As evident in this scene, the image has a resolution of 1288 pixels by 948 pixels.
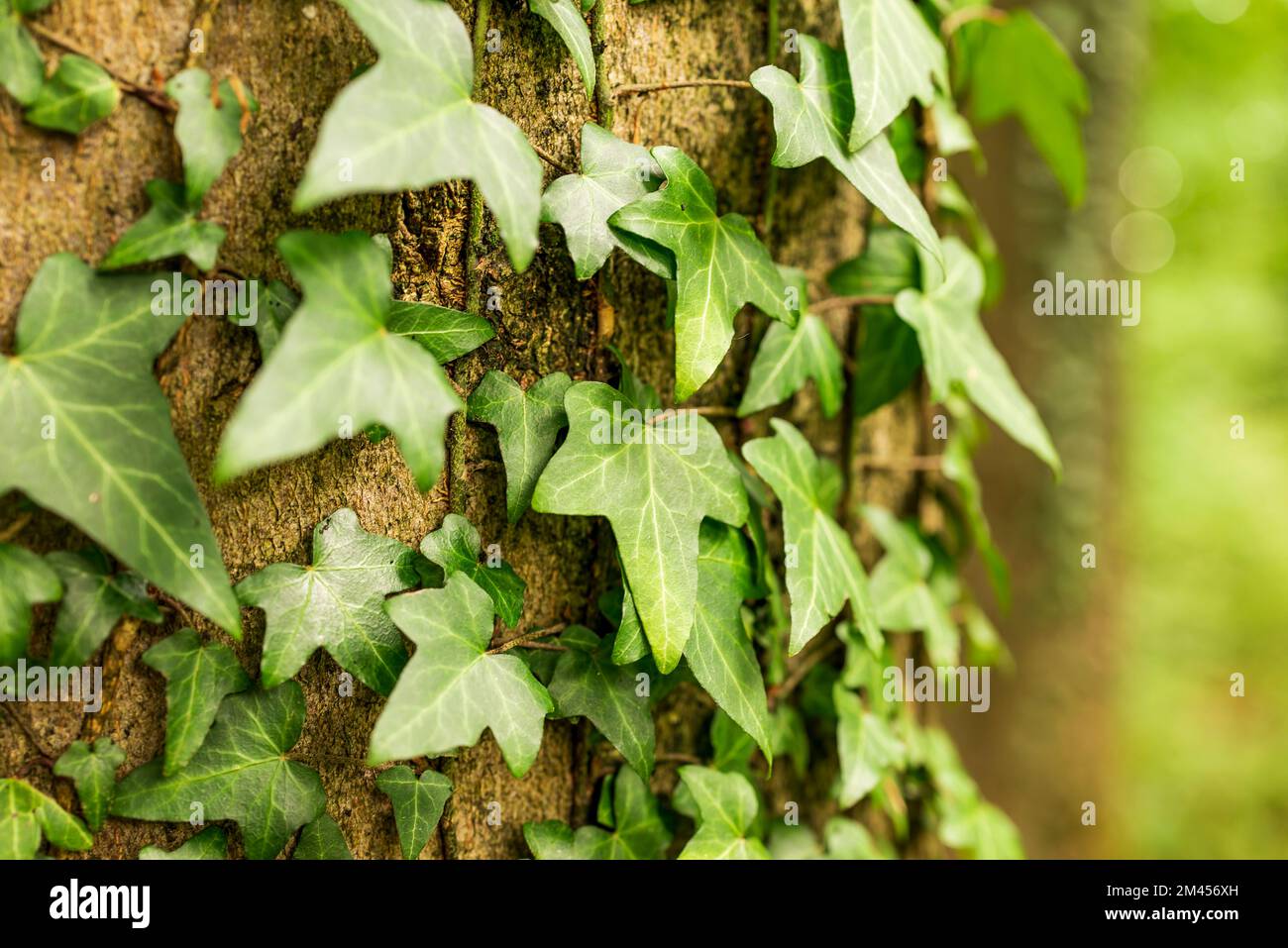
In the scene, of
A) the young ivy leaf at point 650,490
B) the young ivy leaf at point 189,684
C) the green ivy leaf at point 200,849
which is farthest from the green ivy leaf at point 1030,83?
the green ivy leaf at point 200,849

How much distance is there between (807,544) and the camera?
0.83m

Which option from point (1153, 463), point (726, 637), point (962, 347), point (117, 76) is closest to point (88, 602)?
point (117, 76)

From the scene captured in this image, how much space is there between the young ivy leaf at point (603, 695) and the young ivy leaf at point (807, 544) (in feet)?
0.55

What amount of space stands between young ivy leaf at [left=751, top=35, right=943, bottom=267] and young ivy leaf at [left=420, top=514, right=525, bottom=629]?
0.43 m

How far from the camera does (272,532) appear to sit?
0.70m

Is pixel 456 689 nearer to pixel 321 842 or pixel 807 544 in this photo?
pixel 321 842

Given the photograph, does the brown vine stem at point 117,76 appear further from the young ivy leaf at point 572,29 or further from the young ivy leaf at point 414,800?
the young ivy leaf at point 414,800

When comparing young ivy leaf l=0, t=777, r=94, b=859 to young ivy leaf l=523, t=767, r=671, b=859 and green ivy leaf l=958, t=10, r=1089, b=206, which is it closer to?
young ivy leaf l=523, t=767, r=671, b=859

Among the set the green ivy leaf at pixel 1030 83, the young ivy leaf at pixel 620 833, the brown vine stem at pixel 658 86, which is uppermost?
the green ivy leaf at pixel 1030 83

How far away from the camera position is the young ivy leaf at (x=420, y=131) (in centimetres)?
52

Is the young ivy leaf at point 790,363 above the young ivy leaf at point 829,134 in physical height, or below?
below

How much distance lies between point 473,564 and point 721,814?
37 cm

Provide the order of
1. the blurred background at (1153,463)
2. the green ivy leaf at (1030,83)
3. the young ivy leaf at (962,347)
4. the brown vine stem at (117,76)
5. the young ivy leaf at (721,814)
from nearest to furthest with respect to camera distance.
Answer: the brown vine stem at (117,76), the young ivy leaf at (721,814), the young ivy leaf at (962,347), the green ivy leaf at (1030,83), the blurred background at (1153,463)
